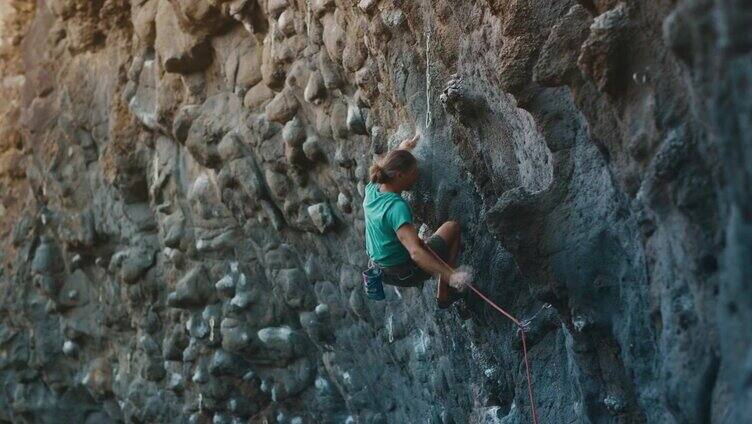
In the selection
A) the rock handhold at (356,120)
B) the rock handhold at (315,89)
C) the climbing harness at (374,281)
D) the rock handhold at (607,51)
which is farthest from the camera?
the rock handhold at (315,89)

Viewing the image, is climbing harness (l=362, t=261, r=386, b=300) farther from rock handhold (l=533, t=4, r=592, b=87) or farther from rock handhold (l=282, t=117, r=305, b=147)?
rock handhold (l=533, t=4, r=592, b=87)

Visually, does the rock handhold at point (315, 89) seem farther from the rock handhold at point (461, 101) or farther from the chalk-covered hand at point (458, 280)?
the chalk-covered hand at point (458, 280)

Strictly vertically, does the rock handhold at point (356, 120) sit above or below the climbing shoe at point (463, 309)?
above

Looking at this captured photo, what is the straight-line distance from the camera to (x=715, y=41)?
8.22 ft

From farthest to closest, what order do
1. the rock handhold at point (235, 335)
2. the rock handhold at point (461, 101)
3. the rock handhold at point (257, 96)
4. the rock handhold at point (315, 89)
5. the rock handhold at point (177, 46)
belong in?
the rock handhold at point (235, 335), the rock handhold at point (177, 46), the rock handhold at point (257, 96), the rock handhold at point (315, 89), the rock handhold at point (461, 101)

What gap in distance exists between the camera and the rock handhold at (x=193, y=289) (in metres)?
8.18

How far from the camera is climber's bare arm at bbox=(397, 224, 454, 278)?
503cm

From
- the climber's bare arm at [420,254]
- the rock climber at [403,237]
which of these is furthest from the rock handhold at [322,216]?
the climber's bare arm at [420,254]

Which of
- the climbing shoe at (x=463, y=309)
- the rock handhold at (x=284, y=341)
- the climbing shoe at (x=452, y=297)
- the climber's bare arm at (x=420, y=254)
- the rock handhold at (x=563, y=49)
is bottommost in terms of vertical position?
the rock handhold at (x=284, y=341)

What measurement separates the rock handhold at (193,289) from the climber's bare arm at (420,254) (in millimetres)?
3334

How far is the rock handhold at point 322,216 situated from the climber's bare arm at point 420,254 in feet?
5.60

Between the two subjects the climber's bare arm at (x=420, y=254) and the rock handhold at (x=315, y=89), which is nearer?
the climber's bare arm at (x=420, y=254)

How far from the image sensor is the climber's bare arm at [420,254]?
16.5 ft

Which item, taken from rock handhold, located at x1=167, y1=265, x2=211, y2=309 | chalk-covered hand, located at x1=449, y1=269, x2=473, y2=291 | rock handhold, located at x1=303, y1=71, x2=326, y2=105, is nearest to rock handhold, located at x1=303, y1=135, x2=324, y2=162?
rock handhold, located at x1=303, y1=71, x2=326, y2=105
